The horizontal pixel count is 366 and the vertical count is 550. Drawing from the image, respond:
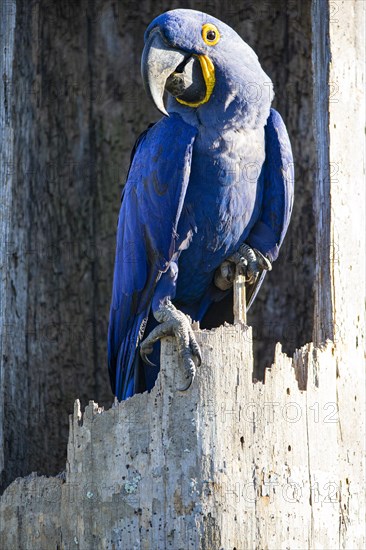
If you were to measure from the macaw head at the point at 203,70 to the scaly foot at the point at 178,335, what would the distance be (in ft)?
2.93

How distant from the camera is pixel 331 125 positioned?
5.48 m

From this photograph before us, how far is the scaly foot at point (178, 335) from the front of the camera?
15.3 ft

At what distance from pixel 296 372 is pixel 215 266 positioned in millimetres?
782

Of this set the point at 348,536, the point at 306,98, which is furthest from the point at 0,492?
the point at 306,98

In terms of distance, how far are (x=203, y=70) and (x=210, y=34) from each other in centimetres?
16

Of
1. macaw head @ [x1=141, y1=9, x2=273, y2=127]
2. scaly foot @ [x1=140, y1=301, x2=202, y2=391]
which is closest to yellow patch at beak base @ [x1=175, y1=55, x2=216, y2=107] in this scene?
macaw head @ [x1=141, y1=9, x2=273, y2=127]

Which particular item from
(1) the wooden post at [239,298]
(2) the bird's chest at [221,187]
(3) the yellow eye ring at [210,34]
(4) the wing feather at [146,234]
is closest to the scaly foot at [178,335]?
(4) the wing feather at [146,234]

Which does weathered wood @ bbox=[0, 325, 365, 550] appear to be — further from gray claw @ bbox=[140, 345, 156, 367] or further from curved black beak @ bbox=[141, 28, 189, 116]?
curved black beak @ bbox=[141, 28, 189, 116]

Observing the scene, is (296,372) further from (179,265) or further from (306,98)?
(306,98)

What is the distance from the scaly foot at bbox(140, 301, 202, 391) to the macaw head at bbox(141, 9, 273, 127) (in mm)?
892

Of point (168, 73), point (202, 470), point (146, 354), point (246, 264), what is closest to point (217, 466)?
point (202, 470)

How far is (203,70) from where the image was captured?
528 centimetres

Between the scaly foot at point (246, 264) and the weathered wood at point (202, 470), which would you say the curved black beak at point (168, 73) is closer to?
the scaly foot at point (246, 264)

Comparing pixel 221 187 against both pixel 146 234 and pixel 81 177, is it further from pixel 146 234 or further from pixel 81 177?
pixel 81 177
